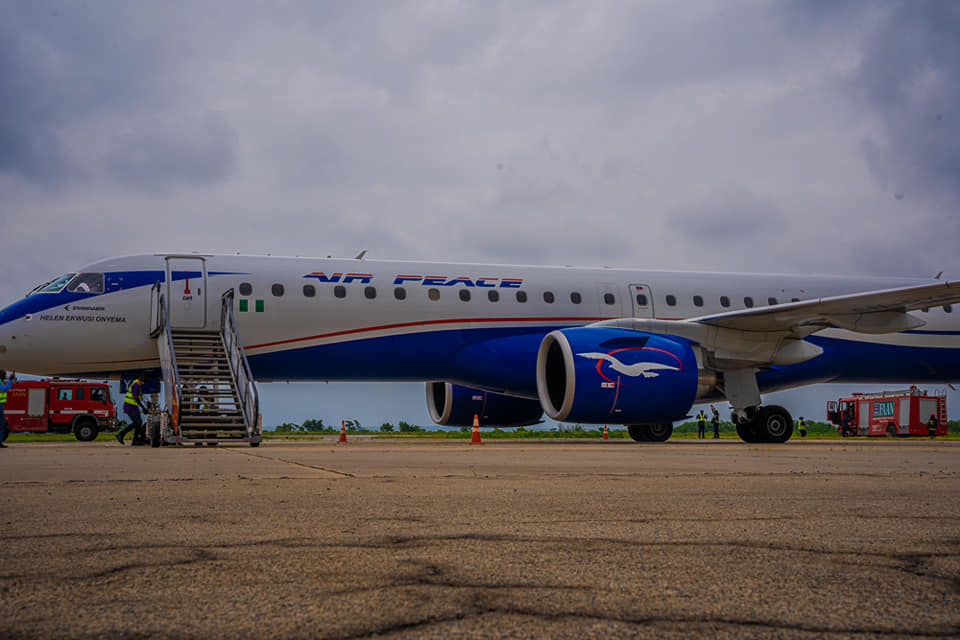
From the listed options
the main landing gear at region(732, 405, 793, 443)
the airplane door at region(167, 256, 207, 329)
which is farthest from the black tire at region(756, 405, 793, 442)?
the airplane door at region(167, 256, 207, 329)

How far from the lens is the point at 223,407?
12438 mm

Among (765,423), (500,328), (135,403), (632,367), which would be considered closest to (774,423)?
(765,423)

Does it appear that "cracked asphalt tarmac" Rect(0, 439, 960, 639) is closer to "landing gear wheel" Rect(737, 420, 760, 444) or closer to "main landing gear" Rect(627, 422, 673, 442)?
"landing gear wheel" Rect(737, 420, 760, 444)

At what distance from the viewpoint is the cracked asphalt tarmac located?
65.9 inches

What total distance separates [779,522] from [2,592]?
265cm

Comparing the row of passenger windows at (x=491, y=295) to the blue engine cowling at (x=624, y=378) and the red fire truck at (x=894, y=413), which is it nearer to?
the blue engine cowling at (x=624, y=378)

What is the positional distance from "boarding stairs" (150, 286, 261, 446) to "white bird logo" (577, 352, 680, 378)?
5.09m

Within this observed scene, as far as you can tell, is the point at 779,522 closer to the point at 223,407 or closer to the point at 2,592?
the point at 2,592

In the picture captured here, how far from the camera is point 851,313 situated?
42.8ft

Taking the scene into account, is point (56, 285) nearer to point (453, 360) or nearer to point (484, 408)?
point (453, 360)

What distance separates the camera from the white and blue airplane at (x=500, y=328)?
12.7 meters

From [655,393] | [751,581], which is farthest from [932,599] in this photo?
[655,393]

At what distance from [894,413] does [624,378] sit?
76.3ft

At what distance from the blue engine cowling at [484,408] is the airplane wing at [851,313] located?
5090 millimetres
